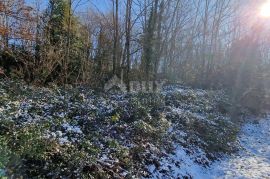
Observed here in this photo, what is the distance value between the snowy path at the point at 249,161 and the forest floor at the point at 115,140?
28mm

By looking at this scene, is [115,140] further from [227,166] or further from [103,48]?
[103,48]

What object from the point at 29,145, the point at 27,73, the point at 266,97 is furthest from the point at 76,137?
the point at 266,97

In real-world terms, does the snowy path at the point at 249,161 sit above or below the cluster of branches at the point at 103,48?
below

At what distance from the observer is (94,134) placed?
8.39 m

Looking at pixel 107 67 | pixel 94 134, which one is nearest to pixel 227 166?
pixel 94 134

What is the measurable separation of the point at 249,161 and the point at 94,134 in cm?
540

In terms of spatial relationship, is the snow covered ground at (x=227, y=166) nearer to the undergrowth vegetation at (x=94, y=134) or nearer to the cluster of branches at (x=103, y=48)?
the undergrowth vegetation at (x=94, y=134)

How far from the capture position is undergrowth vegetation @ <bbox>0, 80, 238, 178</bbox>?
632 centimetres

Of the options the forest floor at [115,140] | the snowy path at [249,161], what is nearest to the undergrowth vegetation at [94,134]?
the forest floor at [115,140]

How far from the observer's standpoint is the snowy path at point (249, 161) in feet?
30.5

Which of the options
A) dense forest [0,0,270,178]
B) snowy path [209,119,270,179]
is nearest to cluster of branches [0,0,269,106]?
dense forest [0,0,270,178]

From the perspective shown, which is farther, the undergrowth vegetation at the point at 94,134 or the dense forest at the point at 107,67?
the dense forest at the point at 107,67

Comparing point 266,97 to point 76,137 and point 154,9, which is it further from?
point 76,137

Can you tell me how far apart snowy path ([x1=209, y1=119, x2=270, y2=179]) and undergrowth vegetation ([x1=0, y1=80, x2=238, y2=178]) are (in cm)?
47
